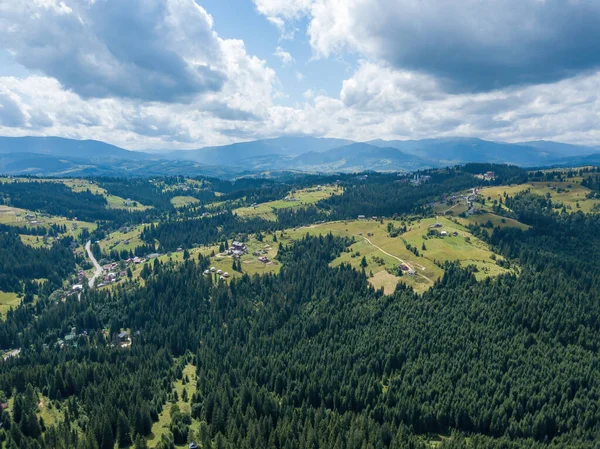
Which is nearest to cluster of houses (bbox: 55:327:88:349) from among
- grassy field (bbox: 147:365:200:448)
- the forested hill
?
the forested hill

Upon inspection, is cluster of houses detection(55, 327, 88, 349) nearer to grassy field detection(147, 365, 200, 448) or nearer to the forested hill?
the forested hill

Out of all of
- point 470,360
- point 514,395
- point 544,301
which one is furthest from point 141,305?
point 544,301

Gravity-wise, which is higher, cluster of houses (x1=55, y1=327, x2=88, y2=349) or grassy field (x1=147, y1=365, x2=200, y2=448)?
grassy field (x1=147, y1=365, x2=200, y2=448)

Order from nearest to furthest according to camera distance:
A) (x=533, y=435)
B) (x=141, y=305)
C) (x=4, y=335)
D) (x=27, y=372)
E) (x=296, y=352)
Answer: (x=533, y=435) → (x=27, y=372) → (x=296, y=352) → (x=4, y=335) → (x=141, y=305)

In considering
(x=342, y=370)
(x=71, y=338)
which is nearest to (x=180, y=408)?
(x=342, y=370)

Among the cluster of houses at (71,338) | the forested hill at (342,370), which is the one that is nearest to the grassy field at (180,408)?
the forested hill at (342,370)

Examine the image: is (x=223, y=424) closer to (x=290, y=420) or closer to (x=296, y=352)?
(x=290, y=420)
